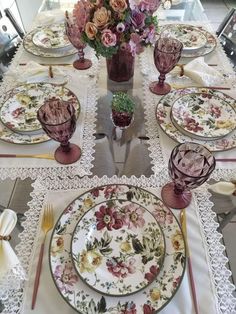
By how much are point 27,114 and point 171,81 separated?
505mm

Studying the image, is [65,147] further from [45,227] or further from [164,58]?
[164,58]

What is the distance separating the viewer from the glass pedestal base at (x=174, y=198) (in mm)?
698

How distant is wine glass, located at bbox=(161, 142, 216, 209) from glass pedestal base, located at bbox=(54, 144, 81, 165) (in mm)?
246

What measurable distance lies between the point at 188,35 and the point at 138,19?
48cm

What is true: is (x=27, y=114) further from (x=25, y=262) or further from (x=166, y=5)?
(x=166, y=5)

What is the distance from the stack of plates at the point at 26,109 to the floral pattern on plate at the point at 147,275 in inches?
9.8

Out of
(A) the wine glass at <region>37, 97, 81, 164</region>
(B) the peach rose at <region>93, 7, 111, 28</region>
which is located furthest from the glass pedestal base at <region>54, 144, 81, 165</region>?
(B) the peach rose at <region>93, 7, 111, 28</region>

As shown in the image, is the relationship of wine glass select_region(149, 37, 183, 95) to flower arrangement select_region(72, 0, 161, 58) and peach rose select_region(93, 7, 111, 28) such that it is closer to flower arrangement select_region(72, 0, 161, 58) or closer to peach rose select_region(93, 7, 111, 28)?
flower arrangement select_region(72, 0, 161, 58)

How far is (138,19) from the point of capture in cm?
84

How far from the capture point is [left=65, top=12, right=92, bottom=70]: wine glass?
100cm

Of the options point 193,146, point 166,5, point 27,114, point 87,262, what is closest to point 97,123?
point 27,114

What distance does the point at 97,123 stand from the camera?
921 mm

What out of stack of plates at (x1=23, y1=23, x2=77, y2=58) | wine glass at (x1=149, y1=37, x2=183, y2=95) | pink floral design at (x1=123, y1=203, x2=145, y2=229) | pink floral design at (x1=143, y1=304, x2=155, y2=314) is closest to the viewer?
pink floral design at (x1=143, y1=304, x2=155, y2=314)

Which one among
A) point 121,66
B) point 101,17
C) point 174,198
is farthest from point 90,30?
point 174,198
